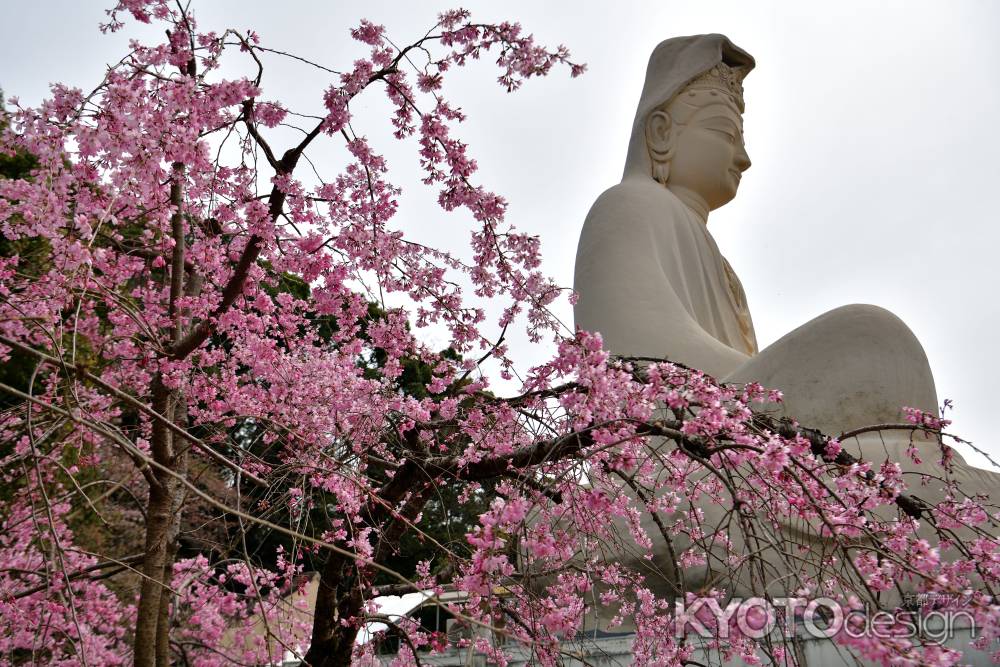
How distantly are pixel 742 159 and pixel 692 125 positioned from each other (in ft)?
2.19

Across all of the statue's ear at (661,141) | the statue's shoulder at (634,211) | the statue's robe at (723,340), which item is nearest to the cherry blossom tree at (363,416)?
the statue's robe at (723,340)

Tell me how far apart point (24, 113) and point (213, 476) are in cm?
772

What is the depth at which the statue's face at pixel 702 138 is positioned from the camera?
788 centimetres

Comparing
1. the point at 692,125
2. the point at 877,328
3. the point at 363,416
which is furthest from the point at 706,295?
the point at 363,416

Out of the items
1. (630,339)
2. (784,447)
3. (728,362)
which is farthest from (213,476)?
(784,447)

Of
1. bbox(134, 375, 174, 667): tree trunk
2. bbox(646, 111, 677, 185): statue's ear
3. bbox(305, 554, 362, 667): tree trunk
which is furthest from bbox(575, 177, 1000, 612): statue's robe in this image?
bbox(134, 375, 174, 667): tree trunk

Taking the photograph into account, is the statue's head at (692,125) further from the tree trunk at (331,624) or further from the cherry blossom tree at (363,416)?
the tree trunk at (331,624)

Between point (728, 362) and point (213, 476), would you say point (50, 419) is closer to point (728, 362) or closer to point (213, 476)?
point (728, 362)

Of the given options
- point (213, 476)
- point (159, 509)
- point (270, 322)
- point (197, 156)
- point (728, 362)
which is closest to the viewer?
point (197, 156)

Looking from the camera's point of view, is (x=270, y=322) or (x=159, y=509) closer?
(x=159, y=509)

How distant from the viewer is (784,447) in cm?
192

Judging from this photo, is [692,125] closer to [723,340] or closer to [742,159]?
[742,159]

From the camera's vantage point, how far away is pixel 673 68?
26.5 feet

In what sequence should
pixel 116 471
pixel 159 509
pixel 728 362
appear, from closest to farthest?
pixel 159 509, pixel 728 362, pixel 116 471
